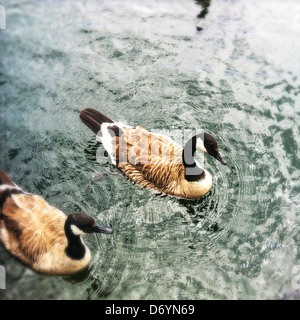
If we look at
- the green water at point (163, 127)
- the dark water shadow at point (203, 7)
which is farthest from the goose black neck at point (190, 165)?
the dark water shadow at point (203, 7)

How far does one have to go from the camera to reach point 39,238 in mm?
4387

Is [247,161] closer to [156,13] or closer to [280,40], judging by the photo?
[280,40]

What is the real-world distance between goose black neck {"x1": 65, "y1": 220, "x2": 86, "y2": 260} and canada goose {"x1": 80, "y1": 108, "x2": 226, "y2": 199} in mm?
1360

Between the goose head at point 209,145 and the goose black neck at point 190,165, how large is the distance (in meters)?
0.09

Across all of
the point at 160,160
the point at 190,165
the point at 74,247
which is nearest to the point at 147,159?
the point at 160,160

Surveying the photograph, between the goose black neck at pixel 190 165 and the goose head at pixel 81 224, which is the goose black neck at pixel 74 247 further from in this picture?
the goose black neck at pixel 190 165

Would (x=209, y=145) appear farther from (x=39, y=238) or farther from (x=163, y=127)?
(x=39, y=238)

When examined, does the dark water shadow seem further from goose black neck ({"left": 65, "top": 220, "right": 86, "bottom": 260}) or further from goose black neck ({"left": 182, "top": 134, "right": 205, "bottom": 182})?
goose black neck ({"left": 65, "top": 220, "right": 86, "bottom": 260})

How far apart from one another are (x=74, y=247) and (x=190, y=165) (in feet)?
6.35

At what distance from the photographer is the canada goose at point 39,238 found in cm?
434

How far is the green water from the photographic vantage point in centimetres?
457

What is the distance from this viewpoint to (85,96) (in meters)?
6.34

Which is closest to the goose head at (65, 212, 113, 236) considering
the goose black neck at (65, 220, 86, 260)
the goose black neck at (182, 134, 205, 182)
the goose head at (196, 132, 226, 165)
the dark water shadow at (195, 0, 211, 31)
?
the goose black neck at (65, 220, 86, 260)
